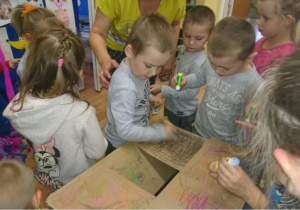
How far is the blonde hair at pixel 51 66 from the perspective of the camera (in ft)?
2.91

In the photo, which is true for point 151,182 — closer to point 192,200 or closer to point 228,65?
point 192,200

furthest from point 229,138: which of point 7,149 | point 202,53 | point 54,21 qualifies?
point 7,149

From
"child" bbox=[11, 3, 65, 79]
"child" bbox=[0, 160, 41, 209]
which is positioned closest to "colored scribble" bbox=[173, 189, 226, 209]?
"child" bbox=[0, 160, 41, 209]

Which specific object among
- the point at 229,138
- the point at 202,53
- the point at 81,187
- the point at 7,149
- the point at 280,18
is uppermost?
the point at 280,18

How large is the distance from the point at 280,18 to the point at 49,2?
5.92ft

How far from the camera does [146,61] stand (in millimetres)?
974

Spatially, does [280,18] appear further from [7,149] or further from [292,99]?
[7,149]

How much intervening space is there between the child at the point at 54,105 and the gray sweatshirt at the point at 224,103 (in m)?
0.53

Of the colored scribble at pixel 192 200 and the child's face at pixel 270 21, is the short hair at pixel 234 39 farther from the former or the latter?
the colored scribble at pixel 192 200

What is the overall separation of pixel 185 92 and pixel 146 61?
53cm

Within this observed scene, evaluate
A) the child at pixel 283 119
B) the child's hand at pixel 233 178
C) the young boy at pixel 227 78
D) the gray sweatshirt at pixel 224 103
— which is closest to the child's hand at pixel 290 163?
the child at pixel 283 119

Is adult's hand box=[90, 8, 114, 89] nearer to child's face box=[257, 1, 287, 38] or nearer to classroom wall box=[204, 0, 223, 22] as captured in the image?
child's face box=[257, 1, 287, 38]

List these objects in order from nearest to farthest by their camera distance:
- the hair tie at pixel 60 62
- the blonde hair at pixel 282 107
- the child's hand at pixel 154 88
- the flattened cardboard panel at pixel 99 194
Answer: the blonde hair at pixel 282 107
the flattened cardboard panel at pixel 99 194
the hair tie at pixel 60 62
the child's hand at pixel 154 88

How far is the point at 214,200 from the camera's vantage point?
0.74m
